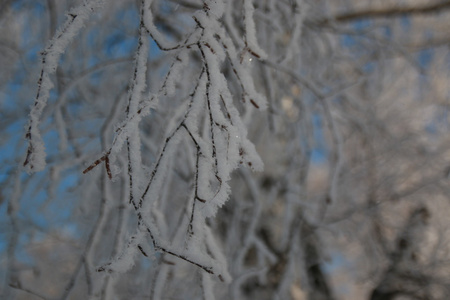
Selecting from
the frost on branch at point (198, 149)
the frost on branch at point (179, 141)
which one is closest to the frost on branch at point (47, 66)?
the frost on branch at point (179, 141)

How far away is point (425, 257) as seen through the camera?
420 cm

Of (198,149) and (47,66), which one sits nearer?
(198,149)

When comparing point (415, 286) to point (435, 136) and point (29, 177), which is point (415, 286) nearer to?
point (435, 136)

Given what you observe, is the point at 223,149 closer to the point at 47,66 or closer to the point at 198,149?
the point at 198,149

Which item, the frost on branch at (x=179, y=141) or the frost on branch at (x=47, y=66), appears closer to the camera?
the frost on branch at (x=179, y=141)

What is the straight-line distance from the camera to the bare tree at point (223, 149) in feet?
3.02

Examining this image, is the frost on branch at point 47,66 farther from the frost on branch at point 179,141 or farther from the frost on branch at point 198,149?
the frost on branch at point 198,149

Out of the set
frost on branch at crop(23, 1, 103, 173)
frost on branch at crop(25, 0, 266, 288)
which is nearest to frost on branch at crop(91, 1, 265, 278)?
frost on branch at crop(25, 0, 266, 288)

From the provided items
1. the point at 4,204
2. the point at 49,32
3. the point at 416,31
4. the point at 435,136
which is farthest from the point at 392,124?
the point at 4,204

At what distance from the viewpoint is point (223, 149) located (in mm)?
866

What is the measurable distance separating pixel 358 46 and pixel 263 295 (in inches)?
85.4

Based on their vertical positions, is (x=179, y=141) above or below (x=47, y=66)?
below

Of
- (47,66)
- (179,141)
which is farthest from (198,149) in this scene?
(47,66)

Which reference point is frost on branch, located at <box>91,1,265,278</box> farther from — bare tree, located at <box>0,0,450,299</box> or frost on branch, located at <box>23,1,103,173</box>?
frost on branch, located at <box>23,1,103,173</box>
